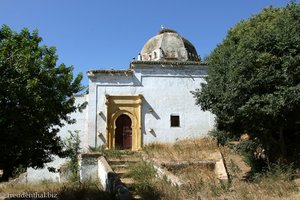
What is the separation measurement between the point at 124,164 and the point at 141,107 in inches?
202

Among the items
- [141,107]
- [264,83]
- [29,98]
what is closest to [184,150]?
[141,107]

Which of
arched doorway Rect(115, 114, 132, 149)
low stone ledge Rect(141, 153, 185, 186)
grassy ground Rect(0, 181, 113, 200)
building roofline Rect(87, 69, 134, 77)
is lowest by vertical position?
grassy ground Rect(0, 181, 113, 200)

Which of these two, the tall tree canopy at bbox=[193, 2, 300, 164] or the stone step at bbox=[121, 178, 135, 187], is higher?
the tall tree canopy at bbox=[193, 2, 300, 164]

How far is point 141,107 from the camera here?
20234 mm

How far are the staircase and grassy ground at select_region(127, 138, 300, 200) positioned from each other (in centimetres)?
31

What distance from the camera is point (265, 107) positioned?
11219mm

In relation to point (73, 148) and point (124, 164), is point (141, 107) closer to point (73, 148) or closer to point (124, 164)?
point (73, 148)

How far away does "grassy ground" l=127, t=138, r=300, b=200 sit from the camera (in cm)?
902

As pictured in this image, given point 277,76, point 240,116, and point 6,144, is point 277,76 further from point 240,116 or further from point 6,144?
point 6,144

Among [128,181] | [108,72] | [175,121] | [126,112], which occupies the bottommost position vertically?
[128,181]

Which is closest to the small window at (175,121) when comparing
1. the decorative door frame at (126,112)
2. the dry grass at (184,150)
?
the dry grass at (184,150)

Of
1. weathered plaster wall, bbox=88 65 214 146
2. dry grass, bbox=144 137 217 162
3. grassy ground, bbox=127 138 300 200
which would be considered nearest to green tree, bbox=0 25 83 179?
grassy ground, bbox=127 138 300 200

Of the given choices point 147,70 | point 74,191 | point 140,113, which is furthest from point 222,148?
point 74,191

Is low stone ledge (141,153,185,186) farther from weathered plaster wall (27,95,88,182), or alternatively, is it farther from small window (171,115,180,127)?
weathered plaster wall (27,95,88,182)
